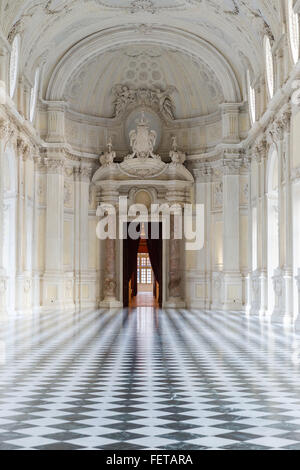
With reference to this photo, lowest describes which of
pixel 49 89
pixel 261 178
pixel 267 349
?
pixel 267 349

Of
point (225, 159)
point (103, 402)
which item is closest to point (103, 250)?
point (225, 159)

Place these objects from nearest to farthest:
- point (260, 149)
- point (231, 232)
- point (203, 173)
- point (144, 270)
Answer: point (260, 149) → point (231, 232) → point (203, 173) → point (144, 270)

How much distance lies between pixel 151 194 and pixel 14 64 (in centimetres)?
847

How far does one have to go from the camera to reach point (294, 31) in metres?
18.9

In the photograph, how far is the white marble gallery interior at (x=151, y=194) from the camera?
11148mm

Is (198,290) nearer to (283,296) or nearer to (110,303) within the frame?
(110,303)

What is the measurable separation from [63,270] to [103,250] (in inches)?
95.9

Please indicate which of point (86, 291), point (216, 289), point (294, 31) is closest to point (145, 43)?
point (294, 31)

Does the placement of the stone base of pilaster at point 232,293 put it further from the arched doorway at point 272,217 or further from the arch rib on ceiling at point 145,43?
the arch rib on ceiling at point 145,43

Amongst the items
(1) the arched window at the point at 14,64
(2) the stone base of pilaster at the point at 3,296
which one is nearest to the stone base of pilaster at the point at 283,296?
(2) the stone base of pilaster at the point at 3,296

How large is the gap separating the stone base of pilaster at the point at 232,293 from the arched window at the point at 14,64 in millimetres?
10261

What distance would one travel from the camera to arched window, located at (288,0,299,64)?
18.7 meters

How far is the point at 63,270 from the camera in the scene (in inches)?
1059

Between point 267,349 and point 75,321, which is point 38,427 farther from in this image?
point 75,321
